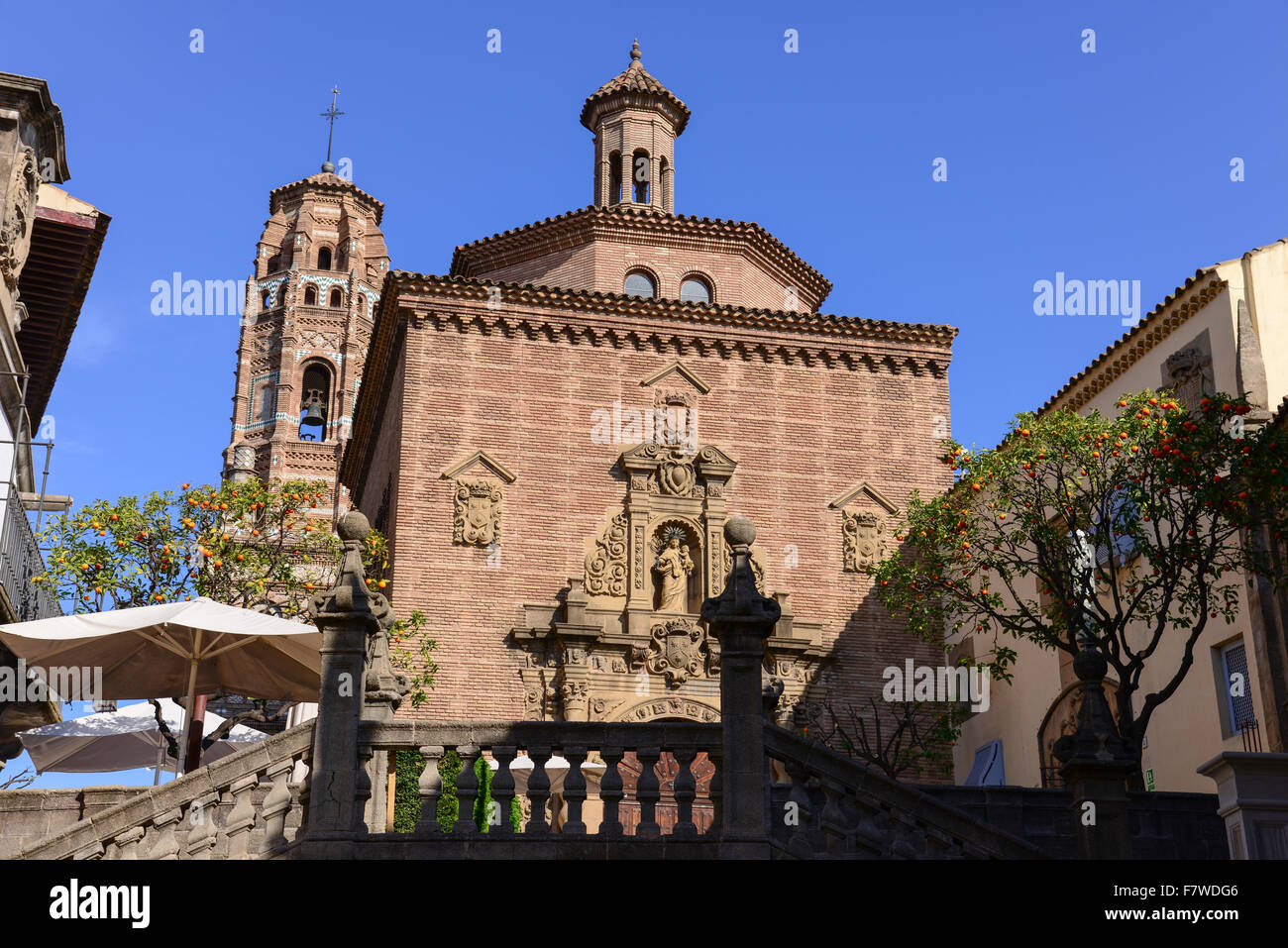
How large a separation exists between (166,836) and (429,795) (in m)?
2.05

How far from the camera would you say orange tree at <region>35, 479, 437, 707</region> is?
21.8 m

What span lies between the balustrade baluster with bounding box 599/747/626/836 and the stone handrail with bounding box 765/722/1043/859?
1176 millimetres

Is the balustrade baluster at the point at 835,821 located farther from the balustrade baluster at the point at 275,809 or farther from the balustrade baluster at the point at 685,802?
the balustrade baluster at the point at 275,809

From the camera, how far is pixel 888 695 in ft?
78.6

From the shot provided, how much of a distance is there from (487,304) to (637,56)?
1010 centimetres

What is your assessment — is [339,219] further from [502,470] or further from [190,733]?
[190,733]

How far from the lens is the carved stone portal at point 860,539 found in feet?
81.6

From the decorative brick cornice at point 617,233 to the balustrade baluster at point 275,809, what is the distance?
18.5m

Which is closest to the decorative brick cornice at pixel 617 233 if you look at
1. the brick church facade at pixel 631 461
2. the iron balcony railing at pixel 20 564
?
the brick church facade at pixel 631 461

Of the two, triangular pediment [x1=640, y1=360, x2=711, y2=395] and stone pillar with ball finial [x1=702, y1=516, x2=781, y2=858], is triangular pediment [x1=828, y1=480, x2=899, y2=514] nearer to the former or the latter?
triangular pediment [x1=640, y1=360, x2=711, y2=395]

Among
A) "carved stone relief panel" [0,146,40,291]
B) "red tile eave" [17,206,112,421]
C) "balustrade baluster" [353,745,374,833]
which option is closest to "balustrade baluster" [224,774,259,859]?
"balustrade baluster" [353,745,374,833]

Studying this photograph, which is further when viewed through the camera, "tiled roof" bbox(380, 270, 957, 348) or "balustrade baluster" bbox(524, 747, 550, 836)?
"tiled roof" bbox(380, 270, 957, 348)

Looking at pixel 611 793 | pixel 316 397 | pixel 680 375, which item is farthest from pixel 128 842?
pixel 316 397
